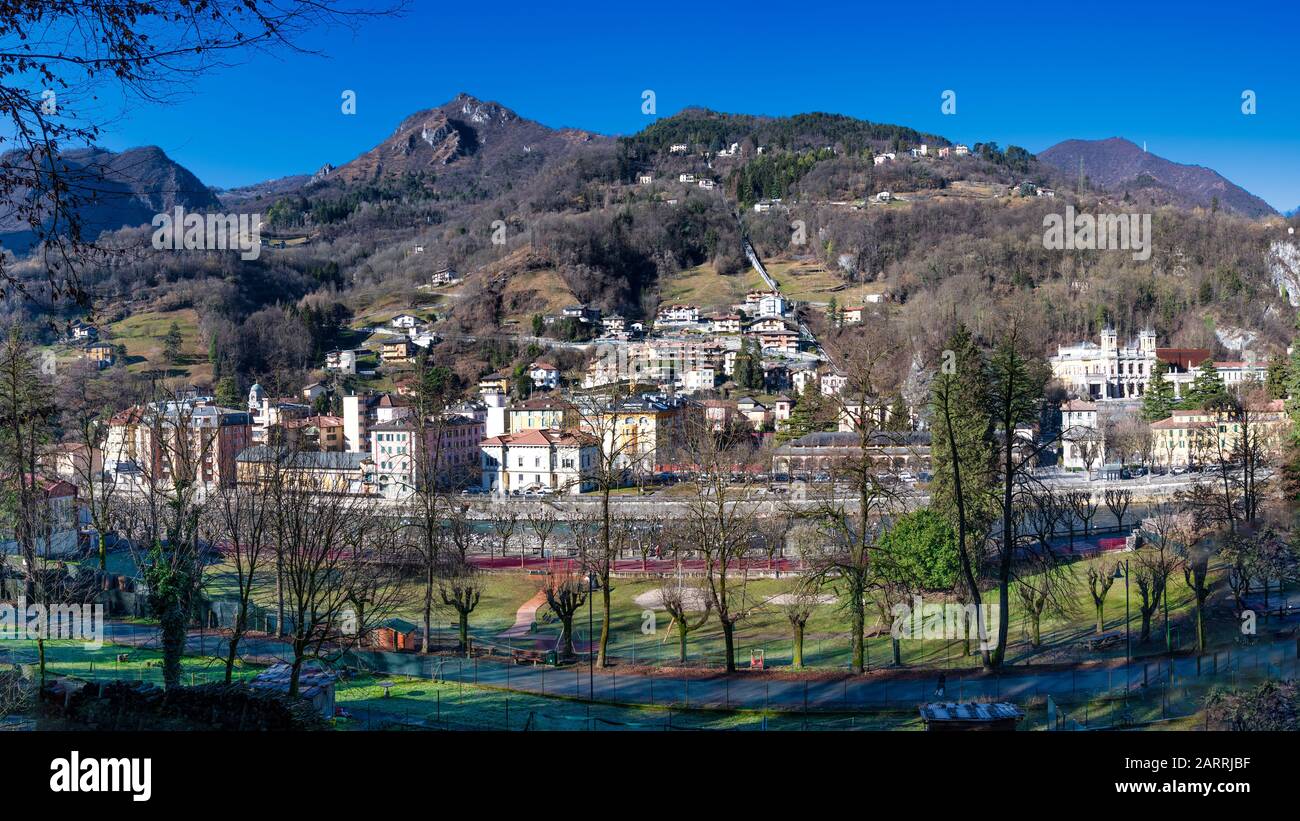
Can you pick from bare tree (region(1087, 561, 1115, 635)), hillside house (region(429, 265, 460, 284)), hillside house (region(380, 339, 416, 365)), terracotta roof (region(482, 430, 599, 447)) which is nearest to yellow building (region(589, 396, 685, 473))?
terracotta roof (region(482, 430, 599, 447))

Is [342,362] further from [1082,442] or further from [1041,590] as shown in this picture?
[1041,590]

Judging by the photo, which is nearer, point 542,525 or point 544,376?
point 542,525

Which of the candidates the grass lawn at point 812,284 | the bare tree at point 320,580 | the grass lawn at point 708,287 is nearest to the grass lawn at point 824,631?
the bare tree at point 320,580

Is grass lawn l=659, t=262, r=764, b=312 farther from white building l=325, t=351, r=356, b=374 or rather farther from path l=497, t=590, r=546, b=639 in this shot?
path l=497, t=590, r=546, b=639

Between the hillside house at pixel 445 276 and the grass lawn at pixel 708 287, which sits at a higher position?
the hillside house at pixel 445 276

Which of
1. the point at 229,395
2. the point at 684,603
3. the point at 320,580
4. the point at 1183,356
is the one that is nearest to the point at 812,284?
the point at 1183,356

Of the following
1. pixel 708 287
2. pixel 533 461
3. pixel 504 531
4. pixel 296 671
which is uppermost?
pixel 708 287

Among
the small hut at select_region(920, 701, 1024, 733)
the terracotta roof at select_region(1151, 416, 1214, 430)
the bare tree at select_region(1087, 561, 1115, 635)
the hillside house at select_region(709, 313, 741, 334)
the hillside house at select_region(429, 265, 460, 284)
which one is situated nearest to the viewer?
the small hut at select_region(920, 701, 1024, 733)

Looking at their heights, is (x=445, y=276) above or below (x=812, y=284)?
above

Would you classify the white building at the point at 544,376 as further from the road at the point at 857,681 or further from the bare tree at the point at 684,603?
the road at the point at 857,681

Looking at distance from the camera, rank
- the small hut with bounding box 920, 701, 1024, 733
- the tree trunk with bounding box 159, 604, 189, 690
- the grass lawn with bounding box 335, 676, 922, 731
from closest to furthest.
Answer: the small hut with bounding box 920, 701, 1024, 733 < the tree trunk with bounding box 159, 604, 189, 690 < the grass lawn with bounding box 335, 676, 922, 731
